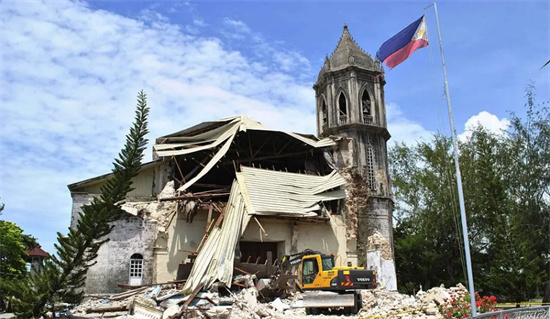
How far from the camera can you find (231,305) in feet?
63.7

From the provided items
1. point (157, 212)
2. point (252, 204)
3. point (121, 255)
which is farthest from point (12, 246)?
point (252, 204)

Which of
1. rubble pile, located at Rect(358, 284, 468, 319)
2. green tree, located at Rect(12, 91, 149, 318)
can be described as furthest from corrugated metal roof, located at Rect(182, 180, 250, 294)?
green tree, located at Rect(12, 91, 149, 318)

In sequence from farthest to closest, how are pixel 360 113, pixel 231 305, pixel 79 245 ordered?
pixel 360 113 < pixel 231 305 < pixel 79 245

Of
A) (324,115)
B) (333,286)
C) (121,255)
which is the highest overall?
(324,115)

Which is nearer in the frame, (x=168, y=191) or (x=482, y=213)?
(x=168, y=191)

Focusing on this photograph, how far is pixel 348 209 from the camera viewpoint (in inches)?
1121

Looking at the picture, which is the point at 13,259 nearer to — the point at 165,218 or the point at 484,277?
the point at 165,218

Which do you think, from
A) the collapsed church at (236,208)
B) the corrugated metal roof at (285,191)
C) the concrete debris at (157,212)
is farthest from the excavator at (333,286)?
the concrete debris at (157,212)

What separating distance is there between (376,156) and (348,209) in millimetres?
6968

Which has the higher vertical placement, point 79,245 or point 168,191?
point 168,191

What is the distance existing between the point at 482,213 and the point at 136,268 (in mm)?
25200

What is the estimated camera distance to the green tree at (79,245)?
981 centimetres

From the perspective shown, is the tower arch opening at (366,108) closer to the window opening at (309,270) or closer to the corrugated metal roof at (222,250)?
the corrugated metal roof at (222,250)

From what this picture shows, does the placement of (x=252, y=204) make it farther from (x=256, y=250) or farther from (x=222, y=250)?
(x=256, y=250)
